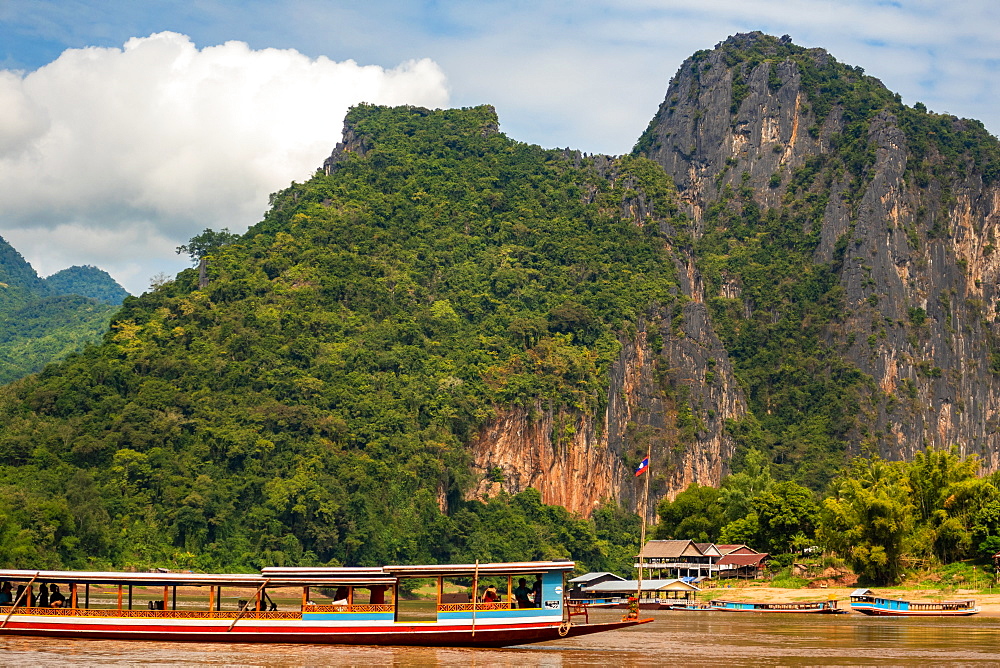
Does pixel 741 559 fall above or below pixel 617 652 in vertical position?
above

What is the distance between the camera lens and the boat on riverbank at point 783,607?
6356 centimetres

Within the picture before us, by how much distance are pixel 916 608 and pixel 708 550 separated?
32083 millimetres

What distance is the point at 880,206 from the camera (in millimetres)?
152000

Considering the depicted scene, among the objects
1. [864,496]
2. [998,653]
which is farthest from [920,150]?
[998,653]

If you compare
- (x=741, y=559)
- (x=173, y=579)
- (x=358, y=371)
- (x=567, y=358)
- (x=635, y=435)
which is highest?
(x=567, y=358)

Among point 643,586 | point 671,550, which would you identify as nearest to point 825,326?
point 671,550

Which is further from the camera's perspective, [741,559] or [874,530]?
[741,559]

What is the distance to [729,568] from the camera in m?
88.6

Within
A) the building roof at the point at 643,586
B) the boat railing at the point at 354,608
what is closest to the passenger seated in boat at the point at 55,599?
the boat railing at the point at 354,608

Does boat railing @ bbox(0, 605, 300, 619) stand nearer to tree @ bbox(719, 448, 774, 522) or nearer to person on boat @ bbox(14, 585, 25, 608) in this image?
person on boat @ bbox(14, 585, 25, 608)

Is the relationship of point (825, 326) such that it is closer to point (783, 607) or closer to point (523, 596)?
point (783, 607)

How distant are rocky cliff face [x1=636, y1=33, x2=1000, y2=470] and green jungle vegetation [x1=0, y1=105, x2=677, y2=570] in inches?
851

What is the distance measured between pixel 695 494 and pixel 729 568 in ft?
75.5

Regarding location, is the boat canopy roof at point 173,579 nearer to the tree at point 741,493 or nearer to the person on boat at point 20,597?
the person on boat at point 20,597
